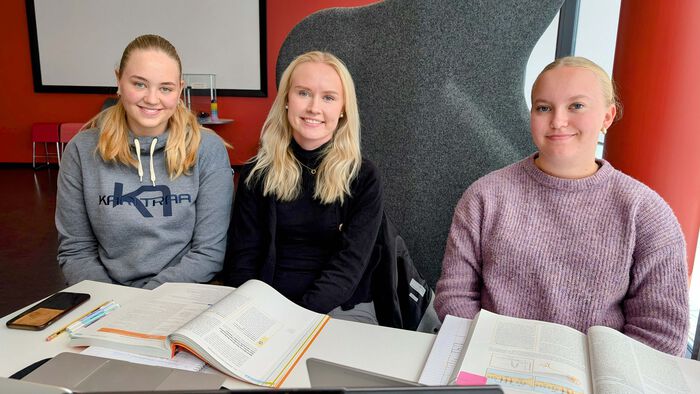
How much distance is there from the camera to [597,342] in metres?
0.78

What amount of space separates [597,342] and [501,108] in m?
1.00

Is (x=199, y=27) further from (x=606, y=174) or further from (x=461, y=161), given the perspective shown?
(x=606, y=174)

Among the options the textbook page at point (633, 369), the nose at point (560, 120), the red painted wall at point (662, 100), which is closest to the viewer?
the textbook page at point (633, 369)

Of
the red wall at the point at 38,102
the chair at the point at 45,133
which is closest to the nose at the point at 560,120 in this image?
the red wall at the point at 38,102

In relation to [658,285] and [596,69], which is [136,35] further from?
[658,285]

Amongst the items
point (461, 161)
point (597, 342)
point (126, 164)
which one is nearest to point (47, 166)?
point (126, 164)

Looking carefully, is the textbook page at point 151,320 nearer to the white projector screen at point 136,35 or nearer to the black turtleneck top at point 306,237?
the black turtleneck top at point 306,237

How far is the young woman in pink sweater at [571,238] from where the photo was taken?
107cm

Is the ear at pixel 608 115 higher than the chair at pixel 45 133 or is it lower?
higher

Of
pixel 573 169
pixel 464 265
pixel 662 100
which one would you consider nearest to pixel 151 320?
pixel 464 265

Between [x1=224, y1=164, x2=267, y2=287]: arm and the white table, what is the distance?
0.52m

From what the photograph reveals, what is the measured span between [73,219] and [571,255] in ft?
4.20

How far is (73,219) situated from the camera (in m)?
1.39

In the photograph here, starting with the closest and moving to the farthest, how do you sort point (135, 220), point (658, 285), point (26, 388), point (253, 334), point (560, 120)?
point (26, 388)
point (253, 334)
point (658, 285)
point (560, 120)
point (135, 220)
